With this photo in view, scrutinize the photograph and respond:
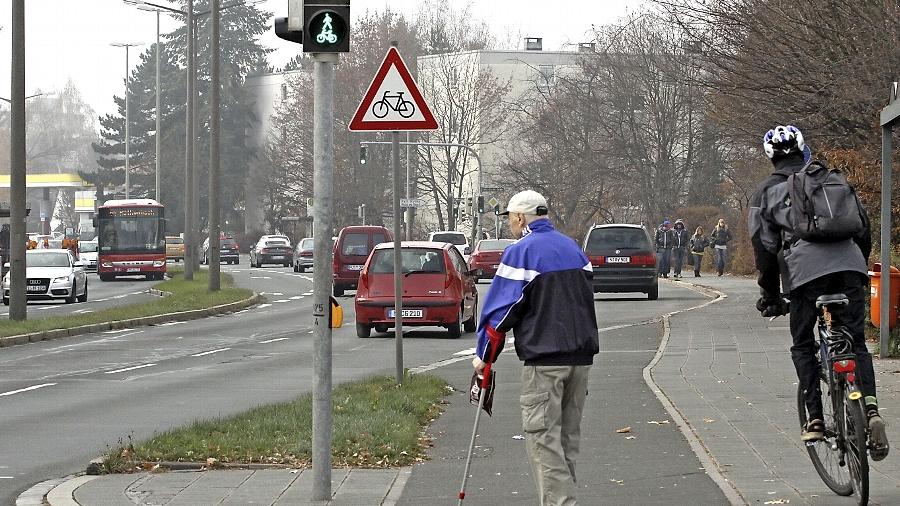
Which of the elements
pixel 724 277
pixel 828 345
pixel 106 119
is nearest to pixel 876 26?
pixel 828 345

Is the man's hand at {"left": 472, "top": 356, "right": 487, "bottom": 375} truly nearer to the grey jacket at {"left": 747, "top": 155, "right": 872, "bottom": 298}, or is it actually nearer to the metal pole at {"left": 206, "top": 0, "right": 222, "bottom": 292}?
the grey jacket at {"left": 747, "top": 155, "right": 872, "bottom": 298}

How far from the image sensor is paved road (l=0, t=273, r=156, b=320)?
3572 cm

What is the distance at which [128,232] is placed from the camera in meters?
63.0

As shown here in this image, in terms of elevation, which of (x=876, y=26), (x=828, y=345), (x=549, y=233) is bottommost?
(x=828, y=345)

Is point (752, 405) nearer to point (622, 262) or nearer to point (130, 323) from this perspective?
point (130, 323)

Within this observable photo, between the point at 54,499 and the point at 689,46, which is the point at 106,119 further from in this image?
the point at 54,499

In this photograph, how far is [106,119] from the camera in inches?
4702

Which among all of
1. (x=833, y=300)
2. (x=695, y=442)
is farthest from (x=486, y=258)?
(x=833, y=300)

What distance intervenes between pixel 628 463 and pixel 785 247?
2.32m

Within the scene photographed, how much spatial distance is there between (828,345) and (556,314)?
151 centimetres

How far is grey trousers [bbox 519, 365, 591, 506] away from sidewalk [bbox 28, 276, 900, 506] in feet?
3.87

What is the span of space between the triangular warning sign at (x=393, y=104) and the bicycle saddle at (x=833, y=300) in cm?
560

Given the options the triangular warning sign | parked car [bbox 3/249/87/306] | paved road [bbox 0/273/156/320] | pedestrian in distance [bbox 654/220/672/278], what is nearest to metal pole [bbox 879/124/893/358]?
the triangular warning sign

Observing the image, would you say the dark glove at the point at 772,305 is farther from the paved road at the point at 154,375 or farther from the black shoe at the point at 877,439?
the paved road at the point at 154,375
